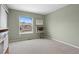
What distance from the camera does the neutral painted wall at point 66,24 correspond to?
366 cm

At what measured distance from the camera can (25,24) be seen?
6.14m

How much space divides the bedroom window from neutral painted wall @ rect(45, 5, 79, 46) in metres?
1.56

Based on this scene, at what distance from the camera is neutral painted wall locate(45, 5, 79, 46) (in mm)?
3656

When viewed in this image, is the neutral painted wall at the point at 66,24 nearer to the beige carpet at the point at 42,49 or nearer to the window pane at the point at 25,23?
the beige carpet at the point at 42,49

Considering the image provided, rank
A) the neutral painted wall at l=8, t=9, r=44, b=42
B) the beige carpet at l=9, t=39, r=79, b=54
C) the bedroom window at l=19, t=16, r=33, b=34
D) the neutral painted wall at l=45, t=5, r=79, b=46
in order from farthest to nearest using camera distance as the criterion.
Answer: the bedroom window at l=19, t=16, r=33, b=34 → the neutral painted wall at l=8, t=9, r=44, b=42 → the neutral painted wall at l=45, t=5, r=79, b=46 → the beige carpet at l=9, t=39, r=79, b=54

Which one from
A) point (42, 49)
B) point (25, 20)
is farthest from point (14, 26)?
point (42, 49)

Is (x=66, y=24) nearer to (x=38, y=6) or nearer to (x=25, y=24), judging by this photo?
(x=38, y=6)

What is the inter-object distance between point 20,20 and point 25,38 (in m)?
1.36

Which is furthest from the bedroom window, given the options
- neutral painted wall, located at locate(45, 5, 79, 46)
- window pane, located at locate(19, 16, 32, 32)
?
neutral painted wall, located at locate(45, 5, 79, 46)

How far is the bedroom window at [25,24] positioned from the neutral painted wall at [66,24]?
1.56m

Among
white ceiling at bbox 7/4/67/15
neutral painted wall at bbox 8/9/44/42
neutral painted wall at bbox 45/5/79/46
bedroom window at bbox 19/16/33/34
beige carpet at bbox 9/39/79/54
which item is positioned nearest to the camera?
beige carpet at bbox 9/39/79/54

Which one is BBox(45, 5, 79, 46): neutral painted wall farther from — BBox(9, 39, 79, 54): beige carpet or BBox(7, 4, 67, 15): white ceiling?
BBox(9, 39, 79, 54): beige carpet

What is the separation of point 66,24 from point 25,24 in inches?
122

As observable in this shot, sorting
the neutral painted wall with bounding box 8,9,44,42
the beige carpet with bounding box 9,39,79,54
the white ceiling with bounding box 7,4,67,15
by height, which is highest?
the white ceiling with bounding box 7,4,67,15
